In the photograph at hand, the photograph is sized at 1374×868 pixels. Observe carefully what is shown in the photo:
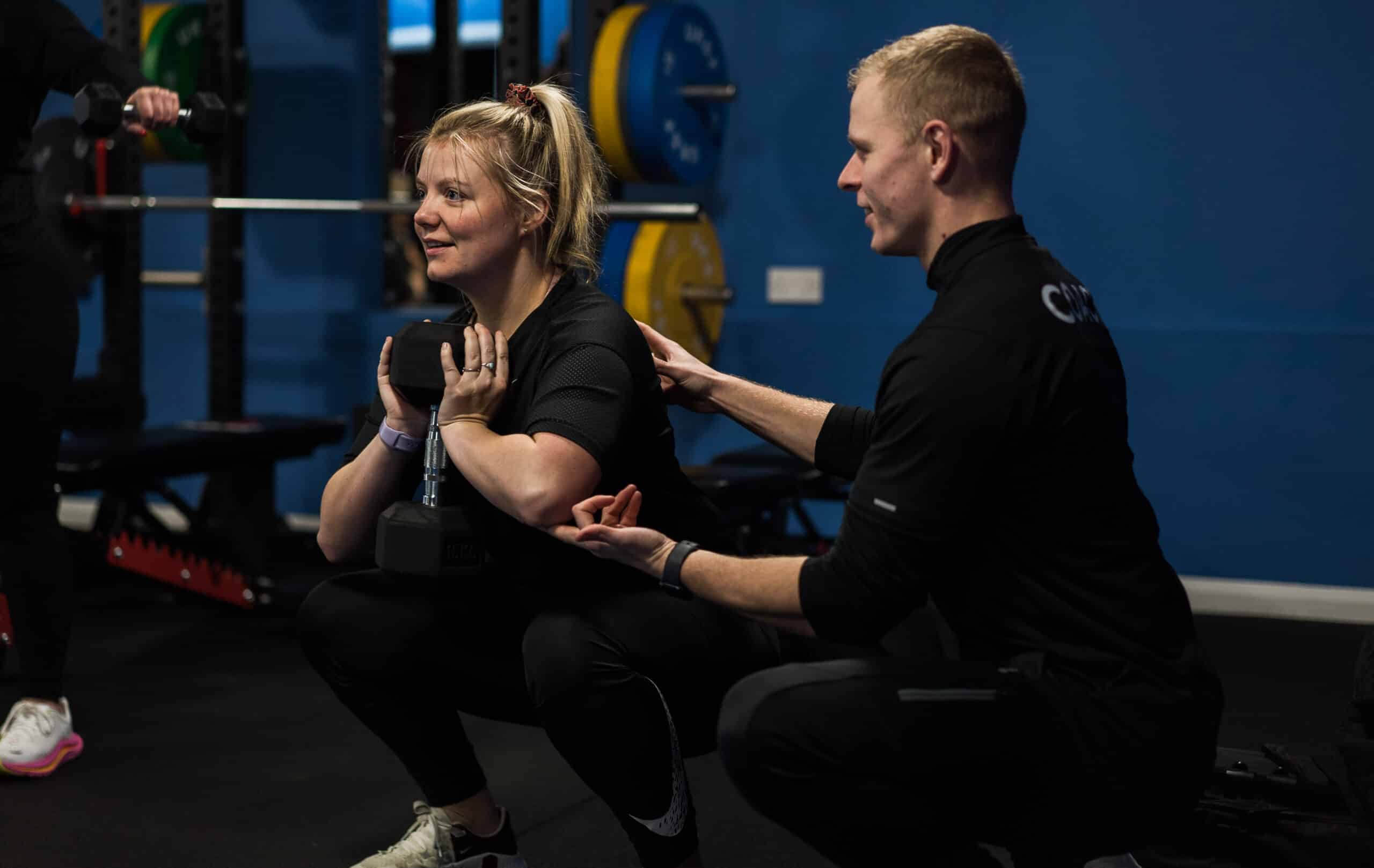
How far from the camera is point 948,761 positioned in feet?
4.16

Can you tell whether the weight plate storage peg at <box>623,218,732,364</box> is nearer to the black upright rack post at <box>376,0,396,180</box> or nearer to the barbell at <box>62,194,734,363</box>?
the barbell at <box>62,194,734,363</box>

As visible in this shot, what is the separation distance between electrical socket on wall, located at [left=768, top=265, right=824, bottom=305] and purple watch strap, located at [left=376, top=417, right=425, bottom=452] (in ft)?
8.83

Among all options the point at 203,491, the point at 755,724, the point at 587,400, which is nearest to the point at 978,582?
the point at 755,724

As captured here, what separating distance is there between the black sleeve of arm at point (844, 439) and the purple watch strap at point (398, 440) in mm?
473

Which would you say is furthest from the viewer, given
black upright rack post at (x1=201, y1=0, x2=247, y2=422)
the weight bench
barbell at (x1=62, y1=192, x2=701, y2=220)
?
black upright rack post at (x1=201, y1=0, x2=247, y2=422)

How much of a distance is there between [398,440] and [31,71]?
113cm

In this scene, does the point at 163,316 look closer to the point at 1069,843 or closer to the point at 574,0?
the point at 574,0

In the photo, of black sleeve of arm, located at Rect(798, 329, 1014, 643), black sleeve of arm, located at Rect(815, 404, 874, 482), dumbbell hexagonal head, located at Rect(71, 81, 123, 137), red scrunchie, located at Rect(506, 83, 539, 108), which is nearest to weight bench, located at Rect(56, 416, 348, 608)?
dumbbell hexagonal head, located at Rect(71, 81, 123, 137)

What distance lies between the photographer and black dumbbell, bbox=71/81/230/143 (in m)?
2.19

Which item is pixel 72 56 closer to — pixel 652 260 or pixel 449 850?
pixel 449 850

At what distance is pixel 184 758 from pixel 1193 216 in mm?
2882

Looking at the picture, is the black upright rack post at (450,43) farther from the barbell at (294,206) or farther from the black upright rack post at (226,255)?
the black upright rack post at (226,255)

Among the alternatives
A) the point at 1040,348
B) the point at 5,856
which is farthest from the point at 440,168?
the point at 5,856

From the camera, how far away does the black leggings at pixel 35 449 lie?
218cm
